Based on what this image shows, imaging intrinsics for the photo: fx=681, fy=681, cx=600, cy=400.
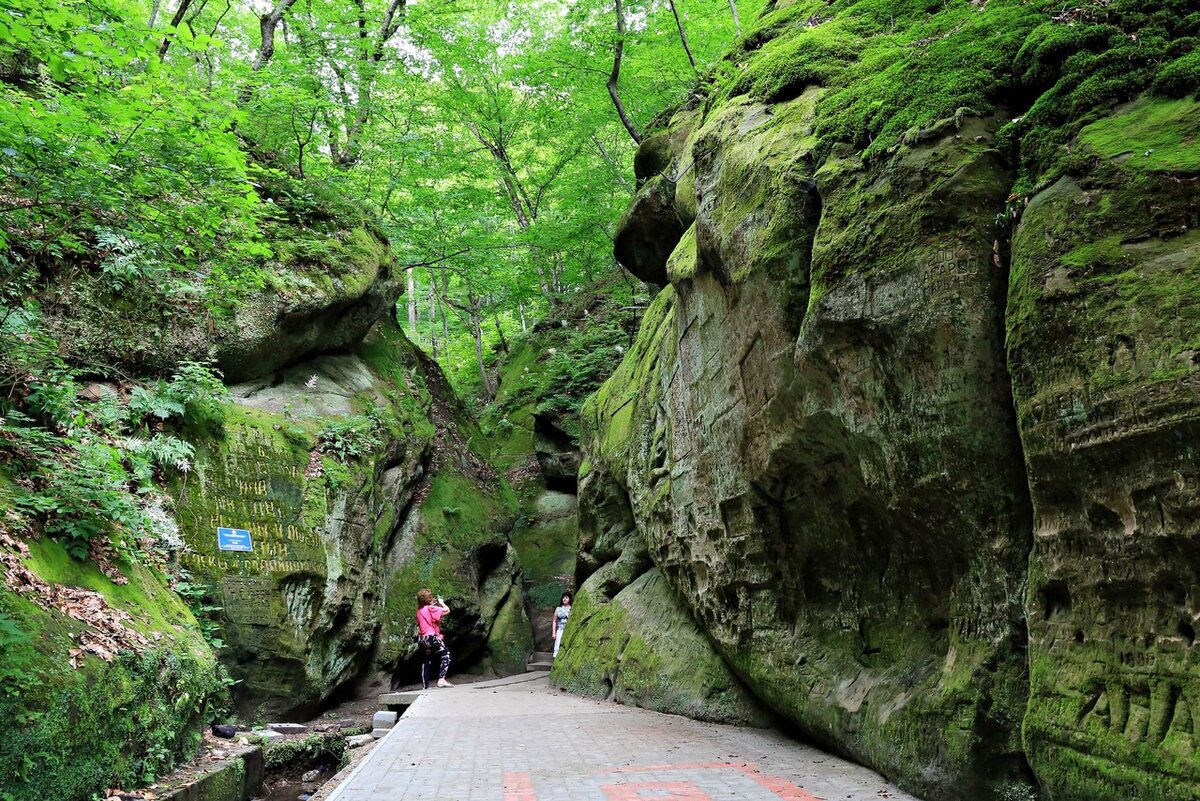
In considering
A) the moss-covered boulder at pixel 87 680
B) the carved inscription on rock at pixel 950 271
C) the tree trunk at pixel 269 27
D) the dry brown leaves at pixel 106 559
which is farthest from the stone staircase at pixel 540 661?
the tree trunk at pixel 269 27

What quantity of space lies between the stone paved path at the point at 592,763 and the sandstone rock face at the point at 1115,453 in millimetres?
1751

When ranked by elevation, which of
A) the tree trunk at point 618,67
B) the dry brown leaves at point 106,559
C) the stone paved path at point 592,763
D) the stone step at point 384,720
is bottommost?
the stone step at point 384,720

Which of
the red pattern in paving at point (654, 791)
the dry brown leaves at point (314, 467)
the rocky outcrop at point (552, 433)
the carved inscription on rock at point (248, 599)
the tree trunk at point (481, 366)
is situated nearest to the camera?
the red pattern in paving at point (654, 791)

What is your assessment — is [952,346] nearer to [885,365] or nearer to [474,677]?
[885,365]

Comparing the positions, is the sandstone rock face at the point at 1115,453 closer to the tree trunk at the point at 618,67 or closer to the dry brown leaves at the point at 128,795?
the dry brown leaves at the point at 128,795

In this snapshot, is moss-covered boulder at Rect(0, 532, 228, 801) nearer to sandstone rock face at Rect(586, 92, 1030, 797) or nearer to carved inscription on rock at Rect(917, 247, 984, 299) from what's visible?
sandstone rock face at Rect(586, 92, 1030, 797)

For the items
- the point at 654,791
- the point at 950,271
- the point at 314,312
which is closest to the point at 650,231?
the point at 314,312

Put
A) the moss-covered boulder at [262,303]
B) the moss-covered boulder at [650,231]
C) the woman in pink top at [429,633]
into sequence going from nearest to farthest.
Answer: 1. the moss-covered boulder at [262,303]
2. the moss-covered boulder at [650,231]
3. the woman in pink top at [429,633]

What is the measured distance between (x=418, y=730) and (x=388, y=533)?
668 cm

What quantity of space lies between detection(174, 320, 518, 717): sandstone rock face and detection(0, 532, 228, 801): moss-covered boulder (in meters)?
3.36

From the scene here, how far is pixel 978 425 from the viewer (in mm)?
4660

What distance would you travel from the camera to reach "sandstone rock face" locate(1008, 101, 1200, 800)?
3.49m

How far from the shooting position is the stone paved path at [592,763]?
5.21 meters

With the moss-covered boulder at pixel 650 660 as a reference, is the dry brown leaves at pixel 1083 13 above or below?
above
